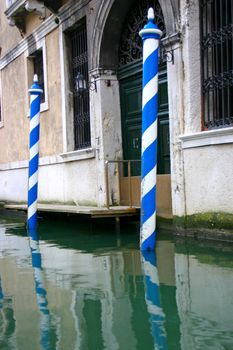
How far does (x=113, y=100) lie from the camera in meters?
8.23

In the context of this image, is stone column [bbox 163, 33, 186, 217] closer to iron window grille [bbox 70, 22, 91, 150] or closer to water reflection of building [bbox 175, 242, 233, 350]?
water reflection of building [bbox 175, 242, 233, 350]

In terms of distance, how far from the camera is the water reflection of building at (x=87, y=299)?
2.77m

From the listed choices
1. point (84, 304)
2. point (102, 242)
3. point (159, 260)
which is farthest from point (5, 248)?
point (84, 304)

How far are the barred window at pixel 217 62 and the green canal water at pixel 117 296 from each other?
4.91 feet

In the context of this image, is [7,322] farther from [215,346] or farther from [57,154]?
[57,154]

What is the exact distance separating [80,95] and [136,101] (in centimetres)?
157

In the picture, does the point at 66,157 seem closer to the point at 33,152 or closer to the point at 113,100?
the point at 33,152

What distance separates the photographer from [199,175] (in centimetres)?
582

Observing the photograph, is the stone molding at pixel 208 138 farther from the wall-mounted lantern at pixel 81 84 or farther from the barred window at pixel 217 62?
the wall-mounted lantern at pixel 81 84

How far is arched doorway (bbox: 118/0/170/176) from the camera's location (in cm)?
715

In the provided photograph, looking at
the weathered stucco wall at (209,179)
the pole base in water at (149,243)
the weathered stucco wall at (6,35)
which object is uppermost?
the weathered stucco wall at (6,35)

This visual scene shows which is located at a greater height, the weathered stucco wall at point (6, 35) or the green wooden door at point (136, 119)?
the weathered stucco wall at point (6, 35)

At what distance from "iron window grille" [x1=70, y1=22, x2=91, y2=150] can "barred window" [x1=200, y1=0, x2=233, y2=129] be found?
3.26 m

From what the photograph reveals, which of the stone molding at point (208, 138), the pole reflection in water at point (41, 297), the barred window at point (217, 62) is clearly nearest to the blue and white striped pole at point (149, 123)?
the stone molding at point (208, 138)
